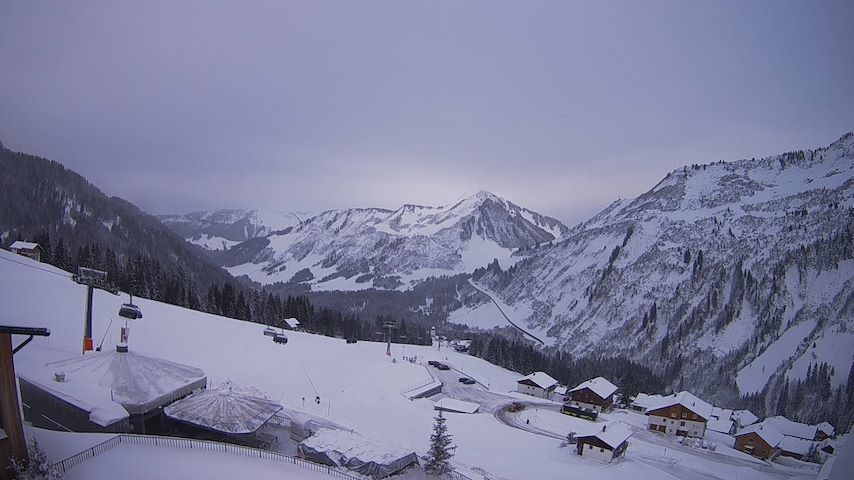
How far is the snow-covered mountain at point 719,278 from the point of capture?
267ft

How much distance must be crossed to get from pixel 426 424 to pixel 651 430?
87.3ft

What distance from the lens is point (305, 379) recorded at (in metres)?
32.8

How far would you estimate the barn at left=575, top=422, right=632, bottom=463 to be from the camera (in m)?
28.2

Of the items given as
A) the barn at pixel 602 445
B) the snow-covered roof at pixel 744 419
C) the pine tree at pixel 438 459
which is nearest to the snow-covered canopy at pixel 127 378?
the pine tree at pixel 438 459

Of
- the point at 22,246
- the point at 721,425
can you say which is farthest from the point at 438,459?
the point at 22,246

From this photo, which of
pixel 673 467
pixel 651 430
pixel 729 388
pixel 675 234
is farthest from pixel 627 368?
pixel 675 234

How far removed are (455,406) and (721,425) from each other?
110 ft

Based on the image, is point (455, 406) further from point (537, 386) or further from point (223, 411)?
point (223, 411)

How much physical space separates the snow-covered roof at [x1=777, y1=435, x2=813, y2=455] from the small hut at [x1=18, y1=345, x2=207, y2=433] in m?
49.0

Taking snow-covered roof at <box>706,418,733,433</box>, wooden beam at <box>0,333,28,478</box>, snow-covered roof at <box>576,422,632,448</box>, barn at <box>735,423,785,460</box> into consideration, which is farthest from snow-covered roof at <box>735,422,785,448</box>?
wooden beam at <box>0,333,28,478</box>

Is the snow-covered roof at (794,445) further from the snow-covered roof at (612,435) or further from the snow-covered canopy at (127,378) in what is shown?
the snow-covered canopy at (127,378)

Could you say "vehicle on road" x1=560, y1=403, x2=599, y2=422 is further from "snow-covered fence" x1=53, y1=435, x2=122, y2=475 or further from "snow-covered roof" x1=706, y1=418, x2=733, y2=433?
"snow-covered fence" x1=53, y1=435, x2=122, y2=475

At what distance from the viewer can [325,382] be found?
33.8 m

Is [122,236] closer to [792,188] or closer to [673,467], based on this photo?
[673,467]
